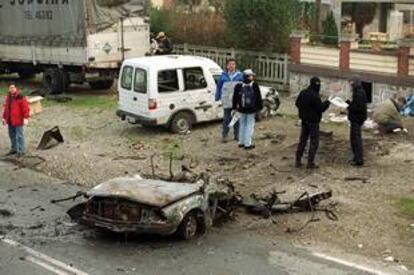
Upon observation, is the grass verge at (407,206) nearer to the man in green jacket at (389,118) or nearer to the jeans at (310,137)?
the jeans at (310,137)

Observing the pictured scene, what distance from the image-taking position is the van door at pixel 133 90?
1708cm

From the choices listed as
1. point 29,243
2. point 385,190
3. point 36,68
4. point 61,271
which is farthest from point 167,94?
point 36,68

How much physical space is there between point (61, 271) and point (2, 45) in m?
20.3

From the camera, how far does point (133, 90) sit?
17.4 metres

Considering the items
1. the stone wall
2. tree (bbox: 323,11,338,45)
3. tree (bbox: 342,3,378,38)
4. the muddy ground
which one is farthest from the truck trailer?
tree (bbox: 342,3,378,38)

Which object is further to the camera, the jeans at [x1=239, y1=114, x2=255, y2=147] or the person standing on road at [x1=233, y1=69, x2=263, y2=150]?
the jeans at [x1=239, y1=114, x2=255, y2=147]

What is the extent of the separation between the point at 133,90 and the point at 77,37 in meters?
7.65

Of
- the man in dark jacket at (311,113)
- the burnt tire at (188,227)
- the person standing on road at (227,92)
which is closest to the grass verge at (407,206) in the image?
the man in dark jacket at (311,113)

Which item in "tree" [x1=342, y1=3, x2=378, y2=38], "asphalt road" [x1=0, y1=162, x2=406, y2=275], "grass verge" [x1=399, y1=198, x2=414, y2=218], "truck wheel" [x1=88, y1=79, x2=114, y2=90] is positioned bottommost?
"asphalt road" [x1=0, y1=162, x2=406, y2=275]

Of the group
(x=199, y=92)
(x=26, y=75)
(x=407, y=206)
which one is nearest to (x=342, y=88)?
(x=199, y=92)

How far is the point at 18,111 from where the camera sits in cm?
1603

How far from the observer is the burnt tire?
10.1 m

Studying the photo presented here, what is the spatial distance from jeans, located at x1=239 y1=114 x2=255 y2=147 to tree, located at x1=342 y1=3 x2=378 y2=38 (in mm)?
17436

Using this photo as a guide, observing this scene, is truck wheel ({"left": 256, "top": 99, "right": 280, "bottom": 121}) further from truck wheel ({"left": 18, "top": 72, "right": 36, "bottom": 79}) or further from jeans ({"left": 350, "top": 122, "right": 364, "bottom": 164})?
truck wheel ({"left": 18, "top": 72, "right": 36, "bottom": 79})
